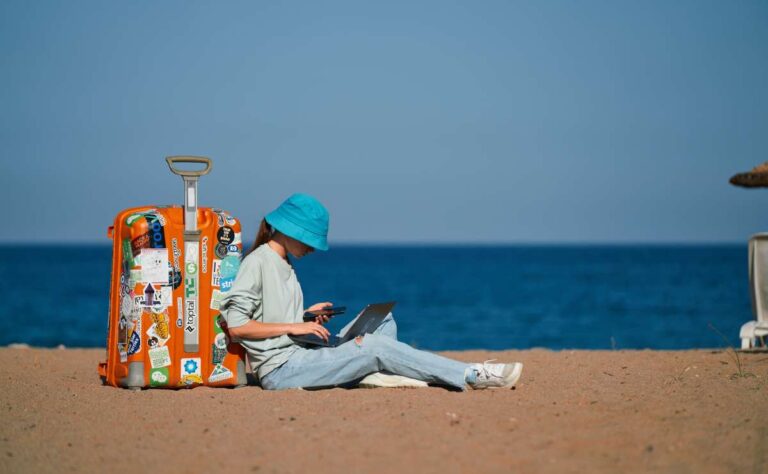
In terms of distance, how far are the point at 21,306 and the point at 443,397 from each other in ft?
102

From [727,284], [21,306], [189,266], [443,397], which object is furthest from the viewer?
[727,284]

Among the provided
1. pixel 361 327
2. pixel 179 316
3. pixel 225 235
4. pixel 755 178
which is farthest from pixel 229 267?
pixel 755 178

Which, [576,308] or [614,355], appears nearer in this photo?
[614,355]

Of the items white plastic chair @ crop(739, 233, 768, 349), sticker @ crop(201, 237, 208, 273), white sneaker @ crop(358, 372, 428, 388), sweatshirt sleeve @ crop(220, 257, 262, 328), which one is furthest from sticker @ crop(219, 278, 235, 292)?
white plastic chair @ crop(739, 233, 768, 349)

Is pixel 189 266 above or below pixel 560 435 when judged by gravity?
above

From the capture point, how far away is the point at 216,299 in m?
6.38

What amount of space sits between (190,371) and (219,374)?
199mm

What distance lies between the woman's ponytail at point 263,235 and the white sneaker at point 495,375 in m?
1.61

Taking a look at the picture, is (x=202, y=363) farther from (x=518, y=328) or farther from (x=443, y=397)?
(x=518, y=328)

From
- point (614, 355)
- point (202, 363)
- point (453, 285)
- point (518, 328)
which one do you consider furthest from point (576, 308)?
point (202, 363)

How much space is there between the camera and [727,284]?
4925cm

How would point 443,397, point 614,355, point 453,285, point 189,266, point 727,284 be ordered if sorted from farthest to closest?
1. point 453,285
2. point 727,284
3. point 614,355
4. point 189,266
5. point 443,397

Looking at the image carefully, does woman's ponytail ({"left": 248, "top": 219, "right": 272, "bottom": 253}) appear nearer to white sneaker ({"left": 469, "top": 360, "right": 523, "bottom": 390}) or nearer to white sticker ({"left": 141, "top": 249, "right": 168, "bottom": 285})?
white sticker ({"left": 141, "top": 249, "right": 168, "bottom": 285})

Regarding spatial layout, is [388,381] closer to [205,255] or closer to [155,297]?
[205,255]
